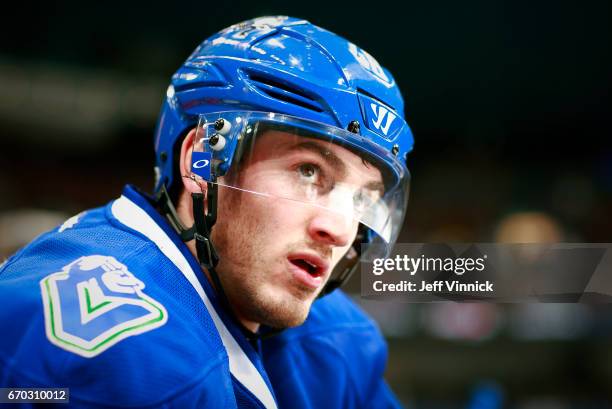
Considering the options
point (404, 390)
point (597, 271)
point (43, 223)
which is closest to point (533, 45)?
point (404, 390)

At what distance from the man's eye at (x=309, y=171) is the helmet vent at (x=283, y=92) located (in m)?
0.10

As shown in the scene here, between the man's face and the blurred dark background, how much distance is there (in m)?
2.63

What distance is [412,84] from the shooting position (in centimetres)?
558

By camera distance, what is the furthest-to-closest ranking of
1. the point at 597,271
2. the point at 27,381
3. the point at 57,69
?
the point at 57,69 → the point at 597,271 → the point at 27,381

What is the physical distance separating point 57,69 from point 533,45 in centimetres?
396

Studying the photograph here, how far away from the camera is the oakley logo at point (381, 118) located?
107 centimetres

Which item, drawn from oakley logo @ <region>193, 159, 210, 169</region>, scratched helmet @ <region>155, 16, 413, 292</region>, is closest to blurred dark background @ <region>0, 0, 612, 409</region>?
scratched helmet @ <region>155, 16, 413, 292</region>

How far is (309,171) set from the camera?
1.04m

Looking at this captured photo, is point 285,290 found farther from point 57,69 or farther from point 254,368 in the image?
point 57,69

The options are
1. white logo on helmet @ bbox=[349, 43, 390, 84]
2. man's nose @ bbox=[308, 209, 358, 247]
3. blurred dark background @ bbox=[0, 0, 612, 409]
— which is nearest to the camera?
man's nose @ bbox=[308, 209, 358, 247]

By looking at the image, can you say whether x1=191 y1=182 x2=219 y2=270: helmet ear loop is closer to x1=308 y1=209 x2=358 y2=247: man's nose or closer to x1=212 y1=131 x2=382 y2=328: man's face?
x1=212 y1=131 x2=382 y2=328: man's face

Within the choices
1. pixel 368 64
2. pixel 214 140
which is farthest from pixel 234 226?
pixel 368 64

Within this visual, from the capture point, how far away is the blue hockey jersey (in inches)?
28.6

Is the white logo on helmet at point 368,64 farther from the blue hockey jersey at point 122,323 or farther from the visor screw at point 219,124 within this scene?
the blue hockey jersey at point 122,323
